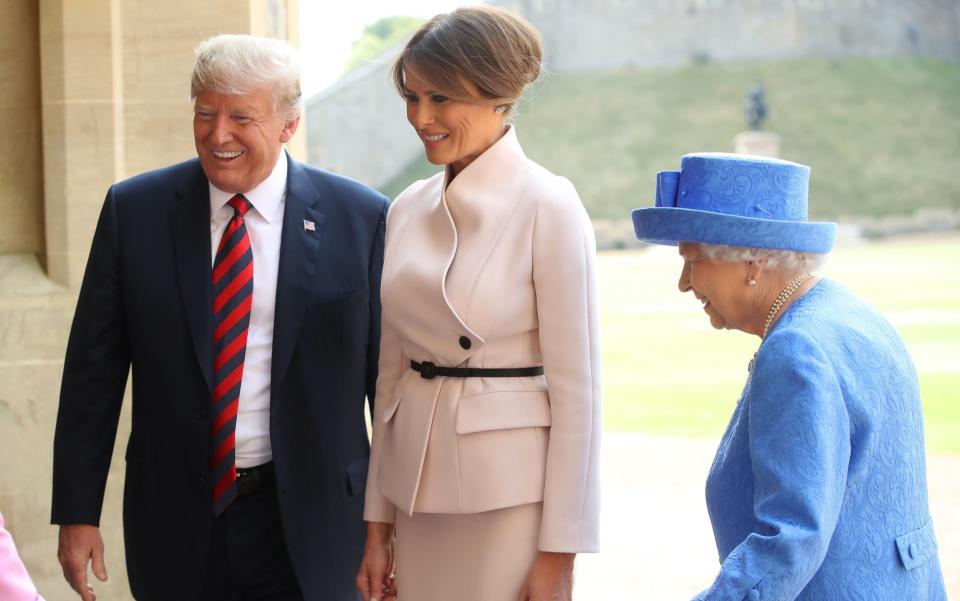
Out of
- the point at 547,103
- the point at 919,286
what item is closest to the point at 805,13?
the point at 547,103

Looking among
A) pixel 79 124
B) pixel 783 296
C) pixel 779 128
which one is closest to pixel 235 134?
pixel 783 296

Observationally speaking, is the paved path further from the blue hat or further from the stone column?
the blue hat

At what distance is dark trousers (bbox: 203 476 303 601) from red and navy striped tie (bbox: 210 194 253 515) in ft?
0.17

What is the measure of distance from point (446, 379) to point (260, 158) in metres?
0.67

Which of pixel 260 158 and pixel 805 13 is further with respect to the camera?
pixel 805 13

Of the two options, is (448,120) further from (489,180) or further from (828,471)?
(828,471)

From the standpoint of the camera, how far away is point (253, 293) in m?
2.76

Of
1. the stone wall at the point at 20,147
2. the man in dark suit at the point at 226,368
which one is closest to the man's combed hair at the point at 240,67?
the man in dark suit at the point at 226,368

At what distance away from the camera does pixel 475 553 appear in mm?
2412

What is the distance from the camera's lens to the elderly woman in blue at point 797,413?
1.88 meters

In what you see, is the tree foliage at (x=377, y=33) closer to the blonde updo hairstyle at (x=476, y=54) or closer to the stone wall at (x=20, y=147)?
the stone wall at (x=20, y=147)

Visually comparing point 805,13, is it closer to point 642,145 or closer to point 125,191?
point 642,145

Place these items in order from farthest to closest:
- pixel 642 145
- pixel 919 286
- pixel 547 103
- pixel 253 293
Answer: pixel 547 103 < pixel 642 145 < pixel 919 286 < pixel 253 293

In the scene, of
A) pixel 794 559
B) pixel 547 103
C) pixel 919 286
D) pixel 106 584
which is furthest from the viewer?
pixel 547 103
